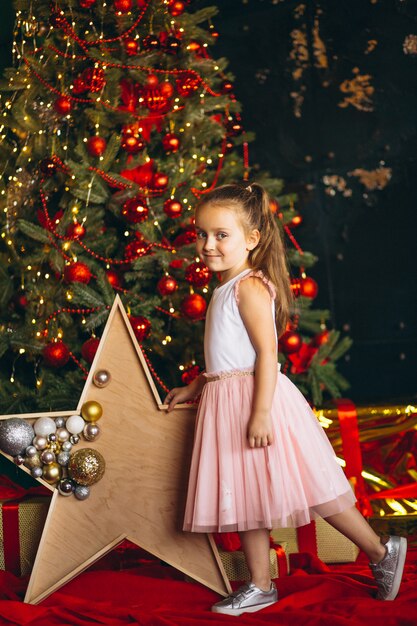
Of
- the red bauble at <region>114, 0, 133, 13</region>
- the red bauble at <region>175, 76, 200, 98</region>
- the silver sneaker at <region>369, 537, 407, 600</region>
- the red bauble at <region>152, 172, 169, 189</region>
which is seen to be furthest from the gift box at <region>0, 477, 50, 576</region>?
the red bauble at <region>114, 0, 133, 13</region>

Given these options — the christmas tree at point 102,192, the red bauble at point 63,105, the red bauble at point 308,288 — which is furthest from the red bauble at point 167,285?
the red bauble at point 63,105

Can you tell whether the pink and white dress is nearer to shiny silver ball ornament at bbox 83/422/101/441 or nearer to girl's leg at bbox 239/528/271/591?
girl's leg at bbox 239/528/271/591

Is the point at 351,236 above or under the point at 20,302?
above

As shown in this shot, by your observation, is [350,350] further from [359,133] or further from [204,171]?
[204,171]

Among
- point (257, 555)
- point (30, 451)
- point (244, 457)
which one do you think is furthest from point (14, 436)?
point (257, 555)

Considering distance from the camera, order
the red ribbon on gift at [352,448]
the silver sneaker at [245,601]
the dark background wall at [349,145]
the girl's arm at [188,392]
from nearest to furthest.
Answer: the silver sneaker at [245,601], the girl's arm at [188,392], the red ribbon on gift at [352,448], the dark background wall at [349,145]

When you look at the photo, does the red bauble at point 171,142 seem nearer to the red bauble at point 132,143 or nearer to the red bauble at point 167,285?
the red bauble at point 132,143

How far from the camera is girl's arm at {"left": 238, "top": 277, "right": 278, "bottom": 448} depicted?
1.91 meters

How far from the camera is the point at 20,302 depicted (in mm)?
3018

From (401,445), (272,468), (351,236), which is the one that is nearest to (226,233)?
(272,468)

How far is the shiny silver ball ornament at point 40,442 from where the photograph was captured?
Result: 6.73ft

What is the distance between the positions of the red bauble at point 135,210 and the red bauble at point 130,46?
24.3 inches

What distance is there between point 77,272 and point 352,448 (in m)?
1.20

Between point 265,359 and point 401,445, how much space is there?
919 mm
